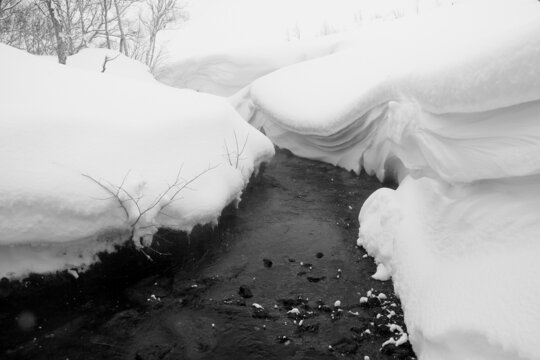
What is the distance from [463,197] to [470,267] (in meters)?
Answer: 0.69

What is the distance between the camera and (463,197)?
3281 mm

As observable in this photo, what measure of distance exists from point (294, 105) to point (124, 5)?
27.8 ft

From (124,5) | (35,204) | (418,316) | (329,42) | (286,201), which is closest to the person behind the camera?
(418,316)

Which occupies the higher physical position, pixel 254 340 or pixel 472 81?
pixel 472 81

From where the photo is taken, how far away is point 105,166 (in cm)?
364

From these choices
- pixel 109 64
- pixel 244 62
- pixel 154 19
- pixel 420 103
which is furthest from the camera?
pixel 154 19

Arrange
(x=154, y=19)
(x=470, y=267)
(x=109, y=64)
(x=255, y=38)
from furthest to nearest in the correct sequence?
1. (x=255, y=38)
2. (x=154, y=19)
3. (x=109, y=64)
4. (x=470, y=267)

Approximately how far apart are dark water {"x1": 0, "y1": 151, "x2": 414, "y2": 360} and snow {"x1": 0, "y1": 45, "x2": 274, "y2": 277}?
7.5 inches

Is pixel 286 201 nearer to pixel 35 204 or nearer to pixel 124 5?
pixel 35 204

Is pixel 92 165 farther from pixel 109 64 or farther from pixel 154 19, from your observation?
pixel 154 19

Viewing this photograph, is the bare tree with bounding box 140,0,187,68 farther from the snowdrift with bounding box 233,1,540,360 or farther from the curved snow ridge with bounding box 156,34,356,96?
the snowdrift with bounding box 233,1,540,360

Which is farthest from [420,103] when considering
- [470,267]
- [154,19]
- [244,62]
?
[154,19]

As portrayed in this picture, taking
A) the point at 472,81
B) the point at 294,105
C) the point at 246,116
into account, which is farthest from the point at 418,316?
the point at 246,116

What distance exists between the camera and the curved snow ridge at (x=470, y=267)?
88.1 inches
